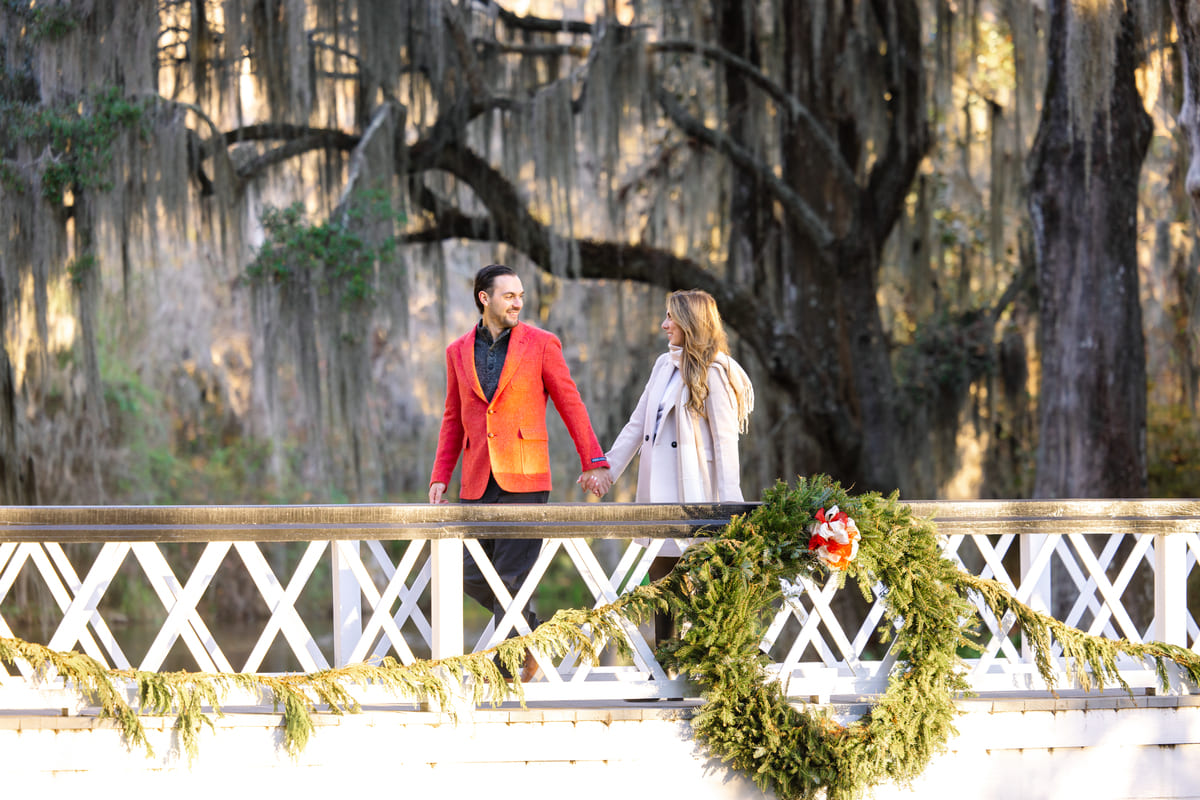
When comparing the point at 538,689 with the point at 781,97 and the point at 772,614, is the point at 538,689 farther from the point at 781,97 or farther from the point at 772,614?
the point at 781,97

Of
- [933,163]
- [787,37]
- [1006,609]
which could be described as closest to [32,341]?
[787,37]

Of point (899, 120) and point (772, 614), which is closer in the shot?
point (772, 614)

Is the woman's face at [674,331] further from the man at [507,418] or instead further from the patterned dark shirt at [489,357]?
the patterned dark shirt at [489,357]

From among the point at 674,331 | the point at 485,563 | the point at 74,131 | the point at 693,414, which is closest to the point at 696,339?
the point at 674,331

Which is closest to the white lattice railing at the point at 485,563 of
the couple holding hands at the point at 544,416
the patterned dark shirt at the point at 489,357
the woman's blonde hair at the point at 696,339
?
the couple holding hands at the point at 544,416

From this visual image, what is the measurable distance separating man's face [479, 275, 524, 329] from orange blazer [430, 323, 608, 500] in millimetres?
54

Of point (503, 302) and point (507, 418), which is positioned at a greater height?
point (503, 302)

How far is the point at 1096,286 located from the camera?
854 cm

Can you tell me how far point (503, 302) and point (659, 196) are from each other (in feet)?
23.1

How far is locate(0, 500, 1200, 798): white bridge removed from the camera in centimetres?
364

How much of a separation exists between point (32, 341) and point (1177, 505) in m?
7.77

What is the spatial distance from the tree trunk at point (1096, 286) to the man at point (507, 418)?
541 centimetres

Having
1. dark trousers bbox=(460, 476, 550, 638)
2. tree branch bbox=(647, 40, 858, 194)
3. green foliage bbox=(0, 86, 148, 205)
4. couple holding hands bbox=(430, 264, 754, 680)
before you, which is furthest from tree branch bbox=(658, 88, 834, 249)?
dark trousers bbox=(460, 476, 550, 638)

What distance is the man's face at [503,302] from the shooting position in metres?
4.22
